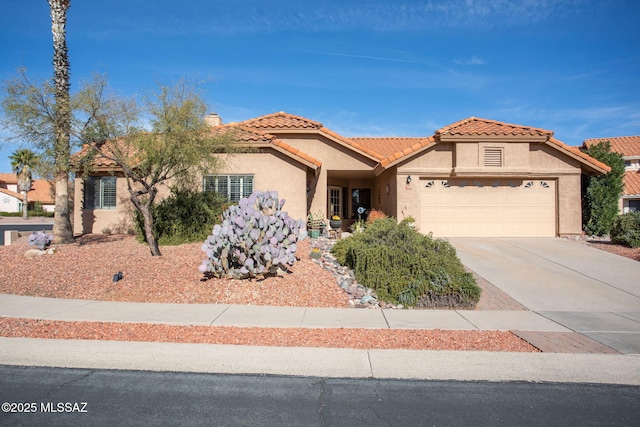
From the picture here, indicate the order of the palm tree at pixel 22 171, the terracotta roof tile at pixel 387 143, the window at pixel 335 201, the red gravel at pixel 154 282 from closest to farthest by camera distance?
1. the red gravel at pixel 154 282
2. the window at pixel 335 201
3. the terracotta roof tile at pixel 387 143
4. the palm tree at pixel 22 171

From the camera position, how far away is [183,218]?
14.4 metres

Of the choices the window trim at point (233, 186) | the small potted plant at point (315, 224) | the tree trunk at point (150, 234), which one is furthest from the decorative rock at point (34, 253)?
the small potted plant at point (315, 224)

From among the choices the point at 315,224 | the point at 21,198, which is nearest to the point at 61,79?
the point at 315,224

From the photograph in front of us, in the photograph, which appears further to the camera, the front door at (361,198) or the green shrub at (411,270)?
the front door at (361,198)

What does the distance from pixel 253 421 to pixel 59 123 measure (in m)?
11.7

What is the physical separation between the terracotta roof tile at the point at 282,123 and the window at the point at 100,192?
6.01 m

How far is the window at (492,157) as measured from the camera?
53.2 ft

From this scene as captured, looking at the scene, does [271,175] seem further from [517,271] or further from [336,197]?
[517,271]

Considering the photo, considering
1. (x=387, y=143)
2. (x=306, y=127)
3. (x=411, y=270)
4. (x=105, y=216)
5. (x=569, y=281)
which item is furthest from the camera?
(x=387, y=143)

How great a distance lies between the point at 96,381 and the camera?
15.8 ft

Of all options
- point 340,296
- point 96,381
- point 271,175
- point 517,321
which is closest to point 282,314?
point 340,296

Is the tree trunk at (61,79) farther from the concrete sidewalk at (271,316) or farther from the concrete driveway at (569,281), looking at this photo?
the concrete driveway at (569,281)

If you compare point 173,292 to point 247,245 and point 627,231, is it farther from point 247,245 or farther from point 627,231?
point 627,231

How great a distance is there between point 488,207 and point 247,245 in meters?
11.0
